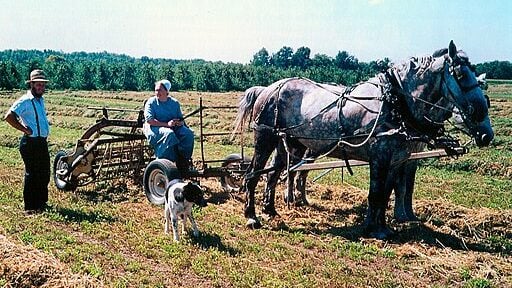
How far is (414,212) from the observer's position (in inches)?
362

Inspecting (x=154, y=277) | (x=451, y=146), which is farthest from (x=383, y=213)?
(x=154, y=277)

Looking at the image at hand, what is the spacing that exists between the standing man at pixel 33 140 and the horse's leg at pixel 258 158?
3489 millimetres

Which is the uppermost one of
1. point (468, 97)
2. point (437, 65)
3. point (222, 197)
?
point (437, 65)

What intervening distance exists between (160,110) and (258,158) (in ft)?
6.19

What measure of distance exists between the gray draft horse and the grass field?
2.27ft

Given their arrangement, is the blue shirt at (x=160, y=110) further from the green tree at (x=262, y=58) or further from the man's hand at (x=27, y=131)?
the green tree at (x=262, y=58)

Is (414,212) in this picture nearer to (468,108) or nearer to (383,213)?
(383,213)

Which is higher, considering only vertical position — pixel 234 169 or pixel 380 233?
pixel 234 169

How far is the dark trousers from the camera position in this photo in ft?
28.9

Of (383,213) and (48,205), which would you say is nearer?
(383,213)

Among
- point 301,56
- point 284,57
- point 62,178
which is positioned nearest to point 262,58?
point 284,57

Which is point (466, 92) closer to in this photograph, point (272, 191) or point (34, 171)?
point (272, 191)

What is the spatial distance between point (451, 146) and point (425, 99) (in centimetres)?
75

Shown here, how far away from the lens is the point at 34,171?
29.3ft
